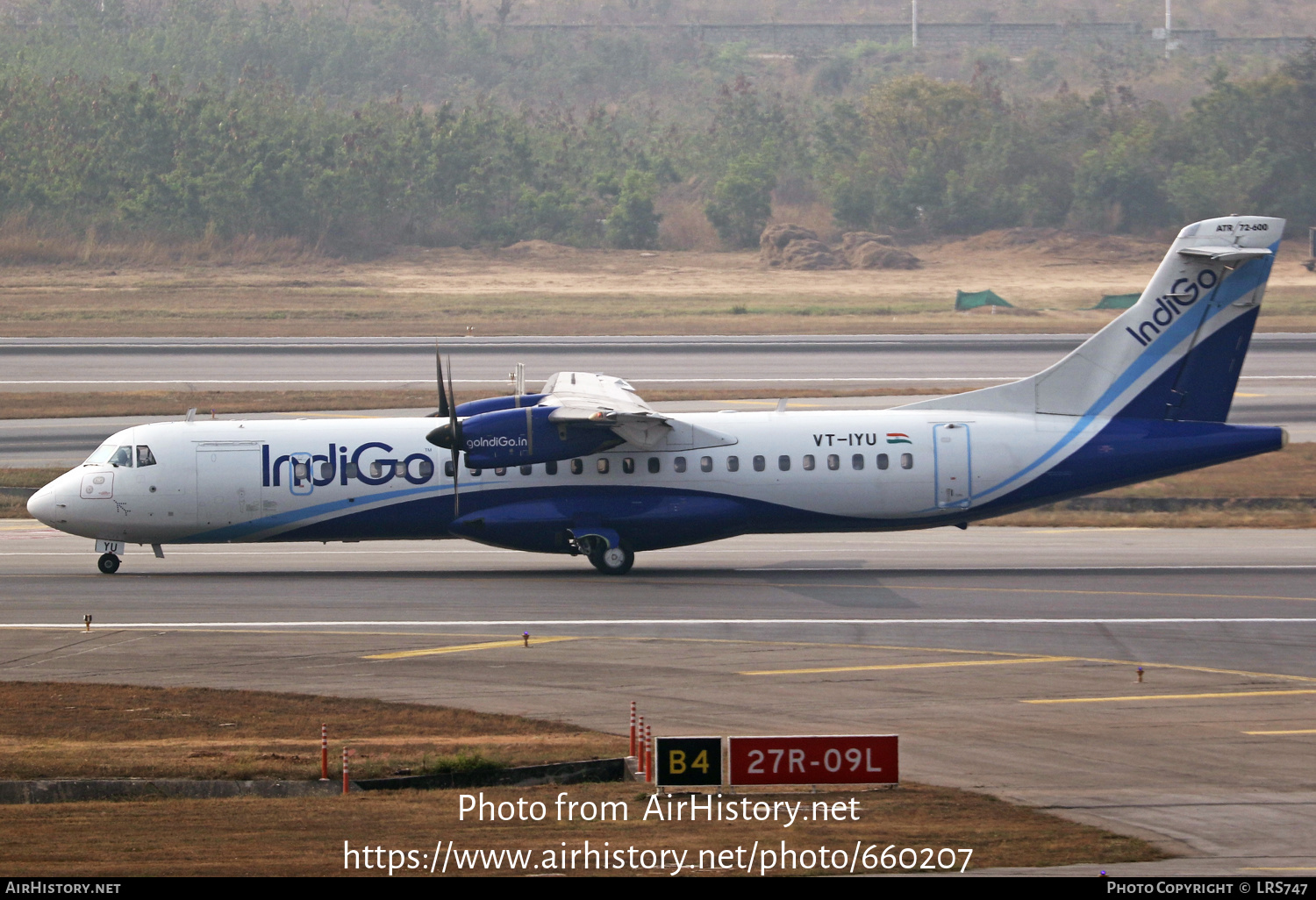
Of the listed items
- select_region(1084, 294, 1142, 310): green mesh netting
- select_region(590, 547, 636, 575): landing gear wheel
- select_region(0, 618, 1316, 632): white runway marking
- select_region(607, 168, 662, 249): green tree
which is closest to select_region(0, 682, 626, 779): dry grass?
select_region(0, 618, 1316, 632): white runway marking

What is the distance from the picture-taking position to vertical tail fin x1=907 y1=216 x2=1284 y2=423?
3016 centimetres

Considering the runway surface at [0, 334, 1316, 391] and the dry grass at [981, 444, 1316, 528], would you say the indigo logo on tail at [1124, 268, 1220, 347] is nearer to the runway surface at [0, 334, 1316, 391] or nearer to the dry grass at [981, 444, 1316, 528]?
the dry grass at [981, 444, 1316, 528]

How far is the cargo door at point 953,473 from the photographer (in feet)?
97.4

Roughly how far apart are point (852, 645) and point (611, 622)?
4.45 meters

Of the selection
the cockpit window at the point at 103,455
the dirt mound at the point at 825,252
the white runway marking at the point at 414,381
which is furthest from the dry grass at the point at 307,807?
the dirt mound at the point at 825,252

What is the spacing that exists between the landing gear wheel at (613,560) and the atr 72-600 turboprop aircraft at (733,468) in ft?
0.10

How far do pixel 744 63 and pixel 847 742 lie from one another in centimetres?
13742

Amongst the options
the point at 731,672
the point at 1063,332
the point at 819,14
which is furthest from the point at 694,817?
the point at 819,14

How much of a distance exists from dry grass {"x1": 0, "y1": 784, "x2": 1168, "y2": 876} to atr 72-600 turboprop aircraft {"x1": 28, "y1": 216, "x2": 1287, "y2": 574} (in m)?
14.8

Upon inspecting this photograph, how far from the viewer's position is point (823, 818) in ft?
44.8

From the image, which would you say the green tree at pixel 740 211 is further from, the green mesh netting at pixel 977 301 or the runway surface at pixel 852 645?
the runway surface at pixel 852 645

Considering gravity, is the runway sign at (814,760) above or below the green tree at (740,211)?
below

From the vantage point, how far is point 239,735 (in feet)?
59.0

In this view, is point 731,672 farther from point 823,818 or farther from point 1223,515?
point 1223,515
